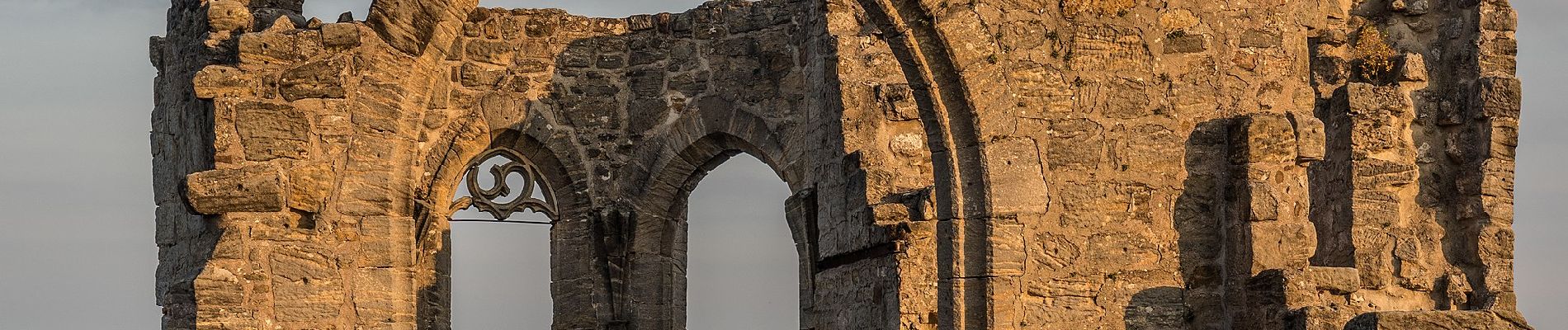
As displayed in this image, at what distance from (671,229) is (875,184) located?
4.22 meters

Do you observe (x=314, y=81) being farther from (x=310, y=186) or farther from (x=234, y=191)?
(x=234, y=191)

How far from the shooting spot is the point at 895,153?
12117 millimetres

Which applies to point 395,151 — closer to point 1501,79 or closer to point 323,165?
point 323,165

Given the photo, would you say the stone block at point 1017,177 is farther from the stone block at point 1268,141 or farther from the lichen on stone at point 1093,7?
the stone block at point 1268,141

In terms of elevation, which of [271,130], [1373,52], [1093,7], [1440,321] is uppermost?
[1093,7]

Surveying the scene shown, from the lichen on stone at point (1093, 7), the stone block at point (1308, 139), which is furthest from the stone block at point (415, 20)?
the stone block at point (1308, 139)

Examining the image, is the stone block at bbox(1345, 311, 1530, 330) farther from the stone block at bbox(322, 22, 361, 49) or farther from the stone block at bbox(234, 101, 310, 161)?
the stone block at bbox(322, 22, 361, 49)

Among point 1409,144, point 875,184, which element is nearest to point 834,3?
point 875,184

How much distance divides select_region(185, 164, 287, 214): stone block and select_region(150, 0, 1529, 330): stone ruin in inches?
0.7

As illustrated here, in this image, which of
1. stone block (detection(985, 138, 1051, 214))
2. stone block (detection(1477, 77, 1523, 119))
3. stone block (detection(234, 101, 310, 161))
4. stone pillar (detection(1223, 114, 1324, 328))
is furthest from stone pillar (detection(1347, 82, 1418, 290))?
stone block (detection(234, 101, 310, 161))

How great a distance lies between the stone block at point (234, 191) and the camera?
13.3m

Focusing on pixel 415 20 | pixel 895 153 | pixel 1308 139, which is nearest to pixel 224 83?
pixel 415 20

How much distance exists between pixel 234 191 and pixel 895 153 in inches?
141

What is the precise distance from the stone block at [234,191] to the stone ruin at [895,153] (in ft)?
0.06
